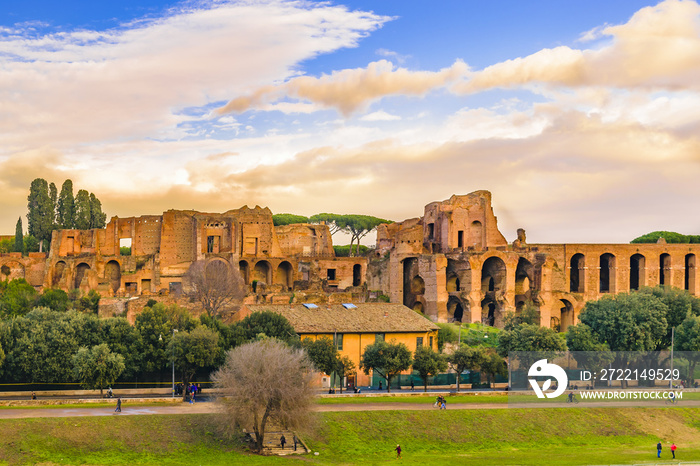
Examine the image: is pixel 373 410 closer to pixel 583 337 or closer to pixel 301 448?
pixel 301 448

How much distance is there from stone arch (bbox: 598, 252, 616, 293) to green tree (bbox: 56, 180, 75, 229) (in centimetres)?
5082

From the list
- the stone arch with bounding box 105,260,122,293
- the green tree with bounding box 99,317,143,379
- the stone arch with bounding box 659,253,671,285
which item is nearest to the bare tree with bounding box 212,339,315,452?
the green tree with bounding box 99,317,143,379

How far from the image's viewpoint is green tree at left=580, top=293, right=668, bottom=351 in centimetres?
4844

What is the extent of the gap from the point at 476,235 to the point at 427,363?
31755 millimetres

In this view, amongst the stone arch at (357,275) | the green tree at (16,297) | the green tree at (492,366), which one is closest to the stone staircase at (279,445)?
the green tree at (492,366)

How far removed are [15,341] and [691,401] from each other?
34731mm

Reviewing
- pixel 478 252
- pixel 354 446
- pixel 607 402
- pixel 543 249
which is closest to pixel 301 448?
pixel 354 446

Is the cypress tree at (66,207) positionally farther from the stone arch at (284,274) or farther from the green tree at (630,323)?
the green tree at (630,323)

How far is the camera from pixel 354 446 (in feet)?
115

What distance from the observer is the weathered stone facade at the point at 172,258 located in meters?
75.7

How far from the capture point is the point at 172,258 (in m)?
79.2

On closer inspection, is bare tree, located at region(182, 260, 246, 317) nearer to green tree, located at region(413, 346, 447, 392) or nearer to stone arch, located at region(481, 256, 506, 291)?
green tree, located at region(413, 346, 447, 392)

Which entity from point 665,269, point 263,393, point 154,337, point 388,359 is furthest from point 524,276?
point 263,393

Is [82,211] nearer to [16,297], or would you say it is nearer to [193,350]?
[16,297]
